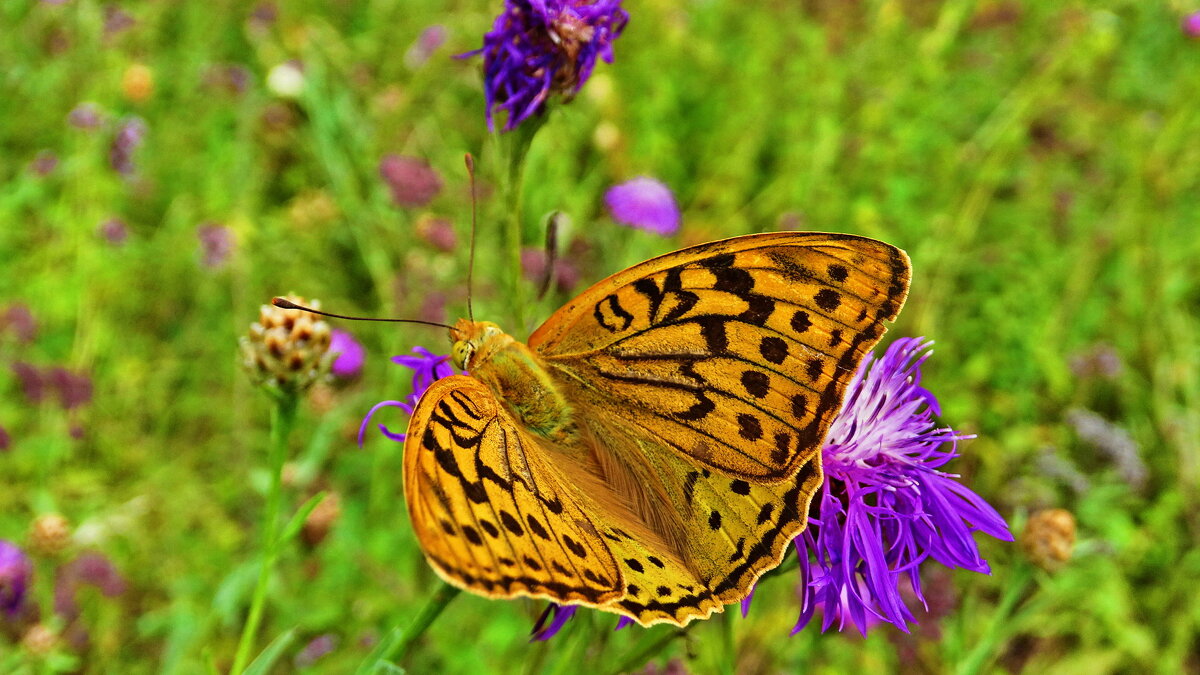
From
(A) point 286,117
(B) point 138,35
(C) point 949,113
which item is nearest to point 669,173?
(C) point 949,113

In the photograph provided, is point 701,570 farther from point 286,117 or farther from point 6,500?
point 286,117

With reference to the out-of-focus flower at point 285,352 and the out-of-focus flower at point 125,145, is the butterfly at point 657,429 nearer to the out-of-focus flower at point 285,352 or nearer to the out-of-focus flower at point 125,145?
the out-of-focus flower at point 285,352

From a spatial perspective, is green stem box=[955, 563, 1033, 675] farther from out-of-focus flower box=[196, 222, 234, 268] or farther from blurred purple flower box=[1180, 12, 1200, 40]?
blurred purple flower box=[1180, 12, 1200, 40]

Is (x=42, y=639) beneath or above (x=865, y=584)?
beneath

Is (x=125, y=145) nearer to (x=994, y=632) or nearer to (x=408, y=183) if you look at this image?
(x=408, y=183)

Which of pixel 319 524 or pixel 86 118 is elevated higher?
pixel 86 118

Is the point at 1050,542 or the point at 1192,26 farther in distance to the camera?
the point at 1192,26

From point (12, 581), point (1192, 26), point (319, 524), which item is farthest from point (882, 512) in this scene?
point (1192, 26)
